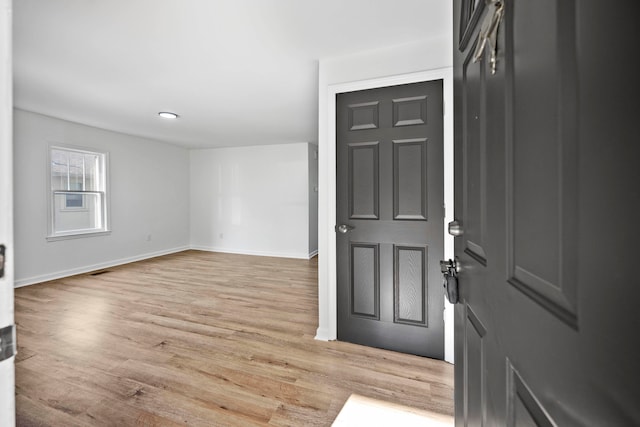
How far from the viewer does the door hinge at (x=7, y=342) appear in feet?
1.47

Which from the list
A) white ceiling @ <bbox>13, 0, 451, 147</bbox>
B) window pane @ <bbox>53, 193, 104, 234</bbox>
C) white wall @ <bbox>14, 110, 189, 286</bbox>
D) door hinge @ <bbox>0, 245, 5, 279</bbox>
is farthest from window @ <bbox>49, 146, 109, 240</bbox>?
door hinge @ <bbox>0, 245, 5, 279</bbox>

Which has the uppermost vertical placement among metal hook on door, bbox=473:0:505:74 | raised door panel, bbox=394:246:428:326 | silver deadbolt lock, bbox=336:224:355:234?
metal hook on door, bbox=473:0:505:74

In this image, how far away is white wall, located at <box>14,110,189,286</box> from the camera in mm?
3879

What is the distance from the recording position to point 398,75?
2.14 meters

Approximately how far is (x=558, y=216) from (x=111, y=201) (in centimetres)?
620

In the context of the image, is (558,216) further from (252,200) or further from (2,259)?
(252,200)

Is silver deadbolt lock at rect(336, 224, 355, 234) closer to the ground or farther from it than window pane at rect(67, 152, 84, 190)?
closer to the ground

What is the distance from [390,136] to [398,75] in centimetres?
47

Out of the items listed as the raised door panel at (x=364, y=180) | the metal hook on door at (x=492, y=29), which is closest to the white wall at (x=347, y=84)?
the raised door panel at (x=364, y=180)

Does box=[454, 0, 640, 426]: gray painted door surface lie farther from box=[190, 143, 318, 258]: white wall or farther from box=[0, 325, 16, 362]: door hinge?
box=[190, 143, 318, 258]: white wall

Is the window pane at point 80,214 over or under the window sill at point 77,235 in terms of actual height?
over

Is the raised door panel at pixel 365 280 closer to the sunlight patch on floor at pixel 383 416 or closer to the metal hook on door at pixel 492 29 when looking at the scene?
the sunlight patch on floor at pixel 383 416

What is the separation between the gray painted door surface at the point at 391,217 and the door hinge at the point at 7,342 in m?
1.98

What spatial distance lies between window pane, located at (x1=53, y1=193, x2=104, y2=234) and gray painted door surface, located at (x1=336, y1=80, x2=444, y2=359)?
185 inches
